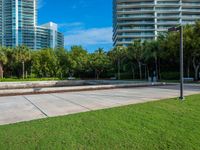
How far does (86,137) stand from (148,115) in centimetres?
268

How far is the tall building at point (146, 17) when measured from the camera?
309 ft

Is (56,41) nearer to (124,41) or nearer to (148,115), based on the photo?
(124,41)

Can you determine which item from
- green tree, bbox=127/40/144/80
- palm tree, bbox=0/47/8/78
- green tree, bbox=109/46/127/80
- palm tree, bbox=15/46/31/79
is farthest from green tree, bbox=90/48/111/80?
palm tree, bbox=0/47/8/78

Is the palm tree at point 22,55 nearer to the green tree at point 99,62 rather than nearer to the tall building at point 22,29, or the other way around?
the green tree at point 99,62

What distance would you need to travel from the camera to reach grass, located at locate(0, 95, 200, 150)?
5.40 metres

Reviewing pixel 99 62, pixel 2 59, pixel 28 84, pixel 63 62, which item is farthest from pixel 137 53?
pixel 2 59

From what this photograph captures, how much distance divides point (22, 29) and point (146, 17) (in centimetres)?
4765

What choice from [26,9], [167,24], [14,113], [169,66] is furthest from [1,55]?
[167,24]

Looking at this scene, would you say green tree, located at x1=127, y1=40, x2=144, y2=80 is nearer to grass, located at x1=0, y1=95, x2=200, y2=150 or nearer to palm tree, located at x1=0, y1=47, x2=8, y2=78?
palm tree, located at x1=0, y1=47, x2=8, y2=78

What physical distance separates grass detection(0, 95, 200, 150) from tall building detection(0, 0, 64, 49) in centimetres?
8707

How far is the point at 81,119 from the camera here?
705 cm

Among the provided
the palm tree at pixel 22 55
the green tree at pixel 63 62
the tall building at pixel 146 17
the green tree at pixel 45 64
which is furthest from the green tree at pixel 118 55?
the tall building at pixel 146 17

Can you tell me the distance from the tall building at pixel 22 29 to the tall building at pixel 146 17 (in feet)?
86.3

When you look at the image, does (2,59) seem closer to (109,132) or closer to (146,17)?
(109,132)
